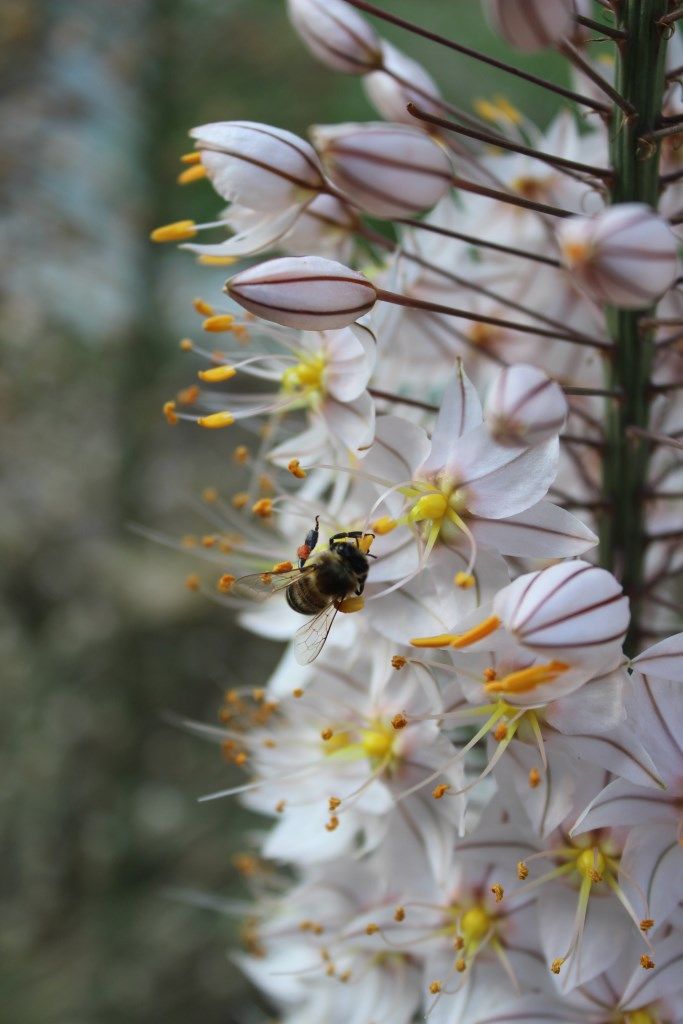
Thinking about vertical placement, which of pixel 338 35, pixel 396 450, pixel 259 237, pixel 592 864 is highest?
pixel 338 35

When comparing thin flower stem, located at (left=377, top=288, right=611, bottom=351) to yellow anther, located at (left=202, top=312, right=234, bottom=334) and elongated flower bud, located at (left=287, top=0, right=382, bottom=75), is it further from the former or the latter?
elongated flower bud, located at (left=287, top=0, right=382, bottom=75)

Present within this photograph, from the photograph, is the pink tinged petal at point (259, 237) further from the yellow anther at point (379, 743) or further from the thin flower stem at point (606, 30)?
the yellow anther at point (379, 743)

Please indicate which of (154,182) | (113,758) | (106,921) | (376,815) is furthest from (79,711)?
(376,815)

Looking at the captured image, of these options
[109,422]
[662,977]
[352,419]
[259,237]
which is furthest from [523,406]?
[109,422]

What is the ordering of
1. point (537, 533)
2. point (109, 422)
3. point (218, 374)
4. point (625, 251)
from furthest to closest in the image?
point (109, 422)
point (218, 374)
point (537, 533)
point (625, 251)

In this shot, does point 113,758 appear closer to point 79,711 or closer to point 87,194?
point 79,711

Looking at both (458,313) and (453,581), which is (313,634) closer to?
(453,581)

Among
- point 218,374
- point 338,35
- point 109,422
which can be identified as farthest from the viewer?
point 109,422
